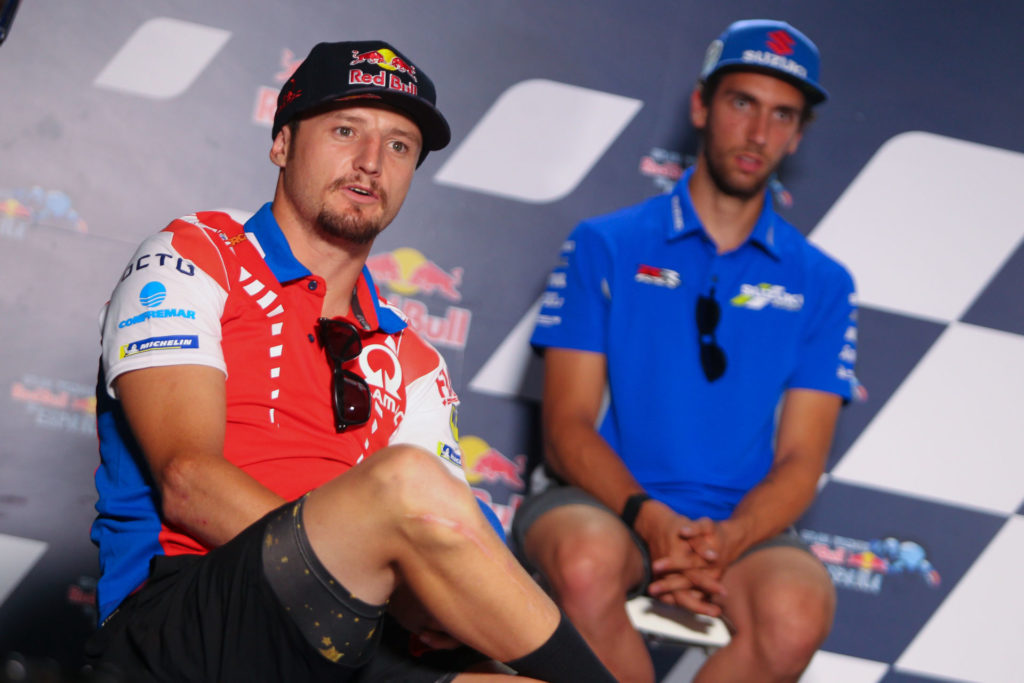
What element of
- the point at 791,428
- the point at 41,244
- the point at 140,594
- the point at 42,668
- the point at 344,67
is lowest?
the point at 41,244

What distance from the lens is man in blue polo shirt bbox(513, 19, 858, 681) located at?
183cm

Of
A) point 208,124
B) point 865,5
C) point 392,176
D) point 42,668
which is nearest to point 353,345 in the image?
point 392,176

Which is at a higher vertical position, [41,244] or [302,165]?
[302,165]

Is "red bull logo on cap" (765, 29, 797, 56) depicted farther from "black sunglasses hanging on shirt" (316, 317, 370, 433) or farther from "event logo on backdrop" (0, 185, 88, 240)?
"event logo on backdrop" (0, 185, 88, 240)

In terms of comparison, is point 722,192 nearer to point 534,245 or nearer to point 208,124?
point 534,245

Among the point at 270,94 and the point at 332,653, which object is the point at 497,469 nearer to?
the point at 270,94

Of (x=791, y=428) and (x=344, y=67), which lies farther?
(x=791, y=428)

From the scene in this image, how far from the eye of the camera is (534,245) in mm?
2475

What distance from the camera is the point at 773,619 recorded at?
5.72 feet

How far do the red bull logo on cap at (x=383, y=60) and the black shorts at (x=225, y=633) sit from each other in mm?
786

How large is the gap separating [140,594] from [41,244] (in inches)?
54.7

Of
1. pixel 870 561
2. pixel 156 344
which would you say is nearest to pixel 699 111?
pixel 870 561

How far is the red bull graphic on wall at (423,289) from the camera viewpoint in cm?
242

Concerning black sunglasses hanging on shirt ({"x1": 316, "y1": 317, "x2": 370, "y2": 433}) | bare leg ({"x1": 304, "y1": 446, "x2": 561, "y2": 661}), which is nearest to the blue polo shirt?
black sunglasses hanging on shirt ({"x1": 316, "y1": 317, "x2": 370, "y2": 433})
